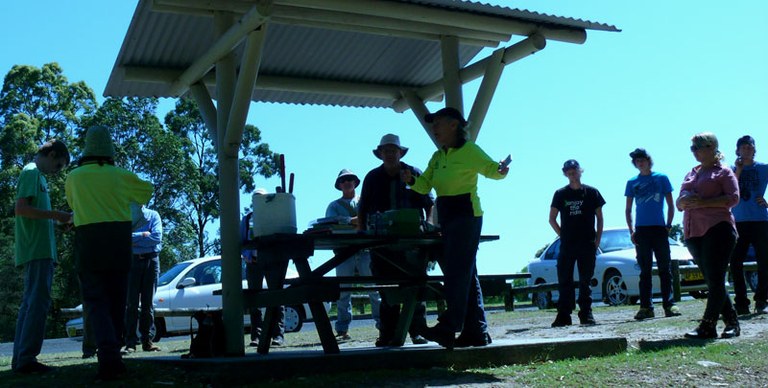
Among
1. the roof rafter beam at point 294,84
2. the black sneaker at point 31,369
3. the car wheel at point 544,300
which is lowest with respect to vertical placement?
the black sneaker at point 31,369

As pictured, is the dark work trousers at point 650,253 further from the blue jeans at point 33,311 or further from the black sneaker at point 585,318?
the blue jeans at point 33,311

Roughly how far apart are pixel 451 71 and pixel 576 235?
338 centimetres

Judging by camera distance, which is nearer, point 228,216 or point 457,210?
point 457,210

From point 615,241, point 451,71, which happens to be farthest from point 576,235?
point 615,241

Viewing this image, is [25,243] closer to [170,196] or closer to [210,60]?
[210,60]

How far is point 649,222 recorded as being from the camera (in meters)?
11.7

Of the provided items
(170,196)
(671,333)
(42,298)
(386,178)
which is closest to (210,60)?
(386,178)

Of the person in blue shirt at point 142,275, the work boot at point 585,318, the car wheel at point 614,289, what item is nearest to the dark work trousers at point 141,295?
the person in blue shirt at point 142,275

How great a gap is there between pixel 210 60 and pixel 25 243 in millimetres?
2194

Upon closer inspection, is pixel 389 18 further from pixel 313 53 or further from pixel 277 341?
pixel 277 341

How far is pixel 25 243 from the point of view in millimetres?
7234

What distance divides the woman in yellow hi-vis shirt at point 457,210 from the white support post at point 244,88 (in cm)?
154

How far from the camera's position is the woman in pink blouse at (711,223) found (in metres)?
8.49

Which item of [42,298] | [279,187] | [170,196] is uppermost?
[170,196]
